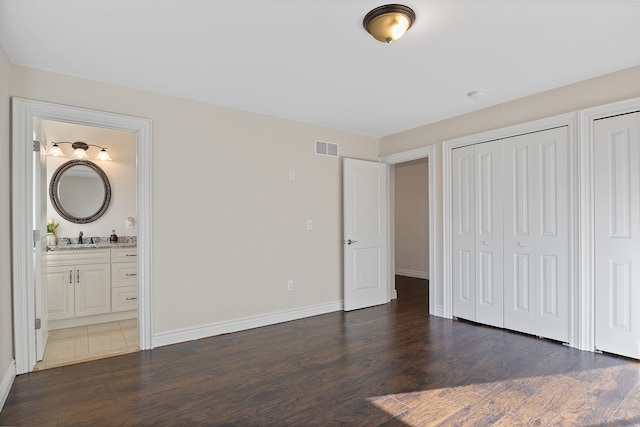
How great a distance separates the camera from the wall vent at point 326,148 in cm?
463

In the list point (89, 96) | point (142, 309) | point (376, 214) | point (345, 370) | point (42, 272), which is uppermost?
point (89, 96)

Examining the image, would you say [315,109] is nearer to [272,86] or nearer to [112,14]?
[272,86]

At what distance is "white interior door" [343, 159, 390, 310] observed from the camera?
4.75 metres

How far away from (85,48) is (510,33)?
2.98m

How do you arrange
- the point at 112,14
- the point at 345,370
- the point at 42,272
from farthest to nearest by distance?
the point at 42,272 → the point at 345,370 → the point at 112,14

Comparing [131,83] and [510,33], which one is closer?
[510,33]

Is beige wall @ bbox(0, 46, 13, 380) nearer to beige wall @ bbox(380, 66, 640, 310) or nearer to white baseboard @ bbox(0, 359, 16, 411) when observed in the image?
white baseboard @ bbox(0, 359, 16, 411)

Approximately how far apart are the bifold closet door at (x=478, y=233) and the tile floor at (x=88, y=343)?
353cm

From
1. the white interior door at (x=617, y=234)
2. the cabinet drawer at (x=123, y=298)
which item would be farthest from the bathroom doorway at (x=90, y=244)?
the white interior door at (x=617, y=234)

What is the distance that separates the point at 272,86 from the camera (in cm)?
330

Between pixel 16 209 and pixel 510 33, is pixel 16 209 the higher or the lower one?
the lower one

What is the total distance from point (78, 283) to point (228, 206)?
6.66ft

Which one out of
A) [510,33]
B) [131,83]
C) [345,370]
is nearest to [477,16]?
[510,33]

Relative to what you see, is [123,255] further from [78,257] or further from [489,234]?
[489,234]
